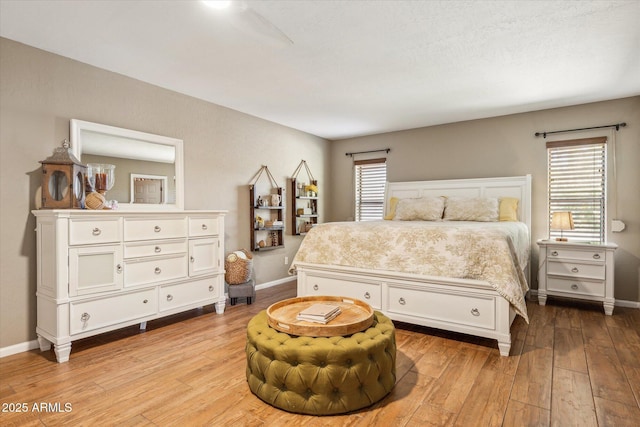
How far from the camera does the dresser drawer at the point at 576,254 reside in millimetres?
3729

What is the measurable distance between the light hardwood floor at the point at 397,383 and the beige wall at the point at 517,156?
135 centimetres

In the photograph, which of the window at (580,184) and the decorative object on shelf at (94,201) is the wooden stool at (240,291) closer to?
the decorative object on shelf at (94,201)

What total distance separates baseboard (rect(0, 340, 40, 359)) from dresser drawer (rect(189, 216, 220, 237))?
1.52 meters

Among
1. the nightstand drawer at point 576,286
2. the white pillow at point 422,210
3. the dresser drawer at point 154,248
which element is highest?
the white pillow at point 422,210

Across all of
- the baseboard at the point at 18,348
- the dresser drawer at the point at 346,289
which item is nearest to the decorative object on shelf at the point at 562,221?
the dresser drawer at the point at 346,289

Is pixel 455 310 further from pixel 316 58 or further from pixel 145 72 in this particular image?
pixel 145 72

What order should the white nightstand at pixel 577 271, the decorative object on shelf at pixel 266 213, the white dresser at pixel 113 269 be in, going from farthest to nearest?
the decorative object on shelf at pixel 266 213, the white nightstand at pixel 577 271, the white dresser at pixel 113 269

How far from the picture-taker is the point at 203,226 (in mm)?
3641

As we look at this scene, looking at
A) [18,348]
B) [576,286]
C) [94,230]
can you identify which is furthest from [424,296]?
[18,348]

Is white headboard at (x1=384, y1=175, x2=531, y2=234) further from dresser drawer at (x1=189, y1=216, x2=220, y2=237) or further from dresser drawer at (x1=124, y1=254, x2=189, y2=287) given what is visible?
dresser drawer at (x1=124, y1=254, x2=189, y2=287)

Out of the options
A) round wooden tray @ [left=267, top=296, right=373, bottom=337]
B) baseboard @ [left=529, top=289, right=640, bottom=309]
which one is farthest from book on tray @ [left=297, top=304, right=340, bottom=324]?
baseboard @ [left=529, top=289, right=640, bottom=309]

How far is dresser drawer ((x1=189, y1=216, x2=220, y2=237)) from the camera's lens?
3.54 metres

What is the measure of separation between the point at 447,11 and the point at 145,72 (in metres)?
2.76

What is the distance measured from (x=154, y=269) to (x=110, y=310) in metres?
0.48
